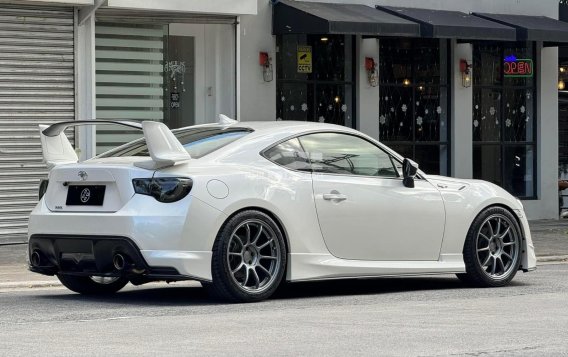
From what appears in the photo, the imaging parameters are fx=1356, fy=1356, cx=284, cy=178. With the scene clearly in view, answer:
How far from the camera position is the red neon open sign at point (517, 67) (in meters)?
23.8

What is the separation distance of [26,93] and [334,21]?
178 inches

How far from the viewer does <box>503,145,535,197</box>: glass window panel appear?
24250 mm

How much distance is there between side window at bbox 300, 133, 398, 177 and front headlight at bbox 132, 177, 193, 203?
4.50 ft

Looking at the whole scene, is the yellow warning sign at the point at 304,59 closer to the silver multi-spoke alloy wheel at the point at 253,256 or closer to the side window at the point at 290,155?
the side window at the point at 290,155

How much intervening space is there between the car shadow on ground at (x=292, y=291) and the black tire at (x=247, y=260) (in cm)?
24

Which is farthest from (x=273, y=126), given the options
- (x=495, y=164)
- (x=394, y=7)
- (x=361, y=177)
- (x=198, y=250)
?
(x=495, y=164)

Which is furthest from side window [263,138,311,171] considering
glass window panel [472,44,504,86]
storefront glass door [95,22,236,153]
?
glass window panel [472,44,504,86]

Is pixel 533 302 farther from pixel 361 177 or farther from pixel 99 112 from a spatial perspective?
pixel 99 112

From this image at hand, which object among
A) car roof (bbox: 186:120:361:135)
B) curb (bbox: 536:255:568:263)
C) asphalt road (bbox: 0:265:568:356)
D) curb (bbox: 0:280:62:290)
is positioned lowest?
curb (bbox: 536:255:568:263)

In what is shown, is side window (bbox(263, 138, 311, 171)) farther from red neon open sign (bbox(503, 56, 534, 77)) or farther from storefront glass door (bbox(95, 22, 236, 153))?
red neon open sign (bbox(503, 56, 534, 77))

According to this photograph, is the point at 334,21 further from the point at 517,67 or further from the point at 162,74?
the point at 517,67

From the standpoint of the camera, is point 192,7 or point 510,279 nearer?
point 510,279

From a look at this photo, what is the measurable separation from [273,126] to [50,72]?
7.85 meters

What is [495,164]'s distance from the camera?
78.8 ft
